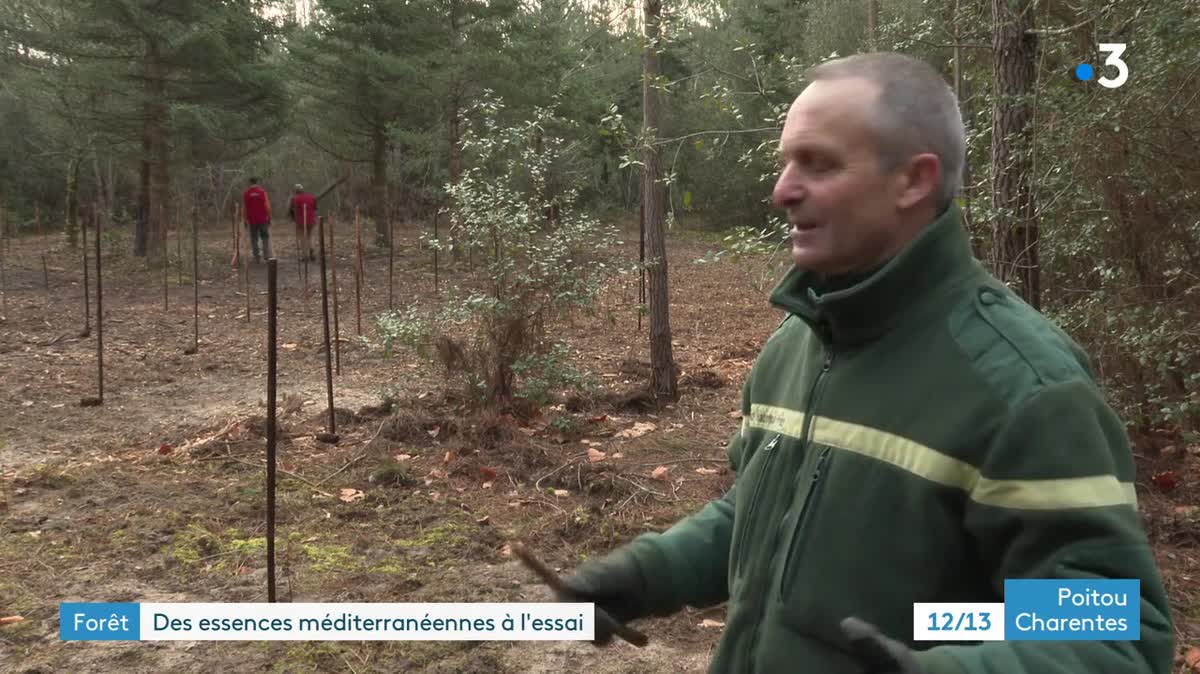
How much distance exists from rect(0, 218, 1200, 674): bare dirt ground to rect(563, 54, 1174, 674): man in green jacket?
263 centimetres

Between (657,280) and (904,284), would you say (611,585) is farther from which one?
(657,280)

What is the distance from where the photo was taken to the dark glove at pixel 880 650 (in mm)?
1059

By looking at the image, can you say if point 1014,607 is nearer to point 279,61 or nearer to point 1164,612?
point 1164,612

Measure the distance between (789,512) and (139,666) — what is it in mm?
3454

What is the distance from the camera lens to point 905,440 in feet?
3.92

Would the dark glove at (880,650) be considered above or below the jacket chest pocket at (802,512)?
below

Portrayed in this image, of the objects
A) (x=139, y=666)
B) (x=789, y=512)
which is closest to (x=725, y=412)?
(x=139, y=666)

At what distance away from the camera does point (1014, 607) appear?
1.12 metres

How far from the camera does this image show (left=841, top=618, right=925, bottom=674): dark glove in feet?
3.47

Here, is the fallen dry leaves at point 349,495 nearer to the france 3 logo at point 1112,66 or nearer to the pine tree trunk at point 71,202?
the france 3 logo at point 1112,66

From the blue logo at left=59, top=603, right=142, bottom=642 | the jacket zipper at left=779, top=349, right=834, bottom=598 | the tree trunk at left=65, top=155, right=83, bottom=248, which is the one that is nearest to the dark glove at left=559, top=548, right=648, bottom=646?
the jacket zipper at left=779, top=349, right=834, bottom=598

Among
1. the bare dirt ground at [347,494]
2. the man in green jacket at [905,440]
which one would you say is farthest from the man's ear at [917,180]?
the bare dirt ground at [347,494]

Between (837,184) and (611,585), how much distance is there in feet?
2.64
